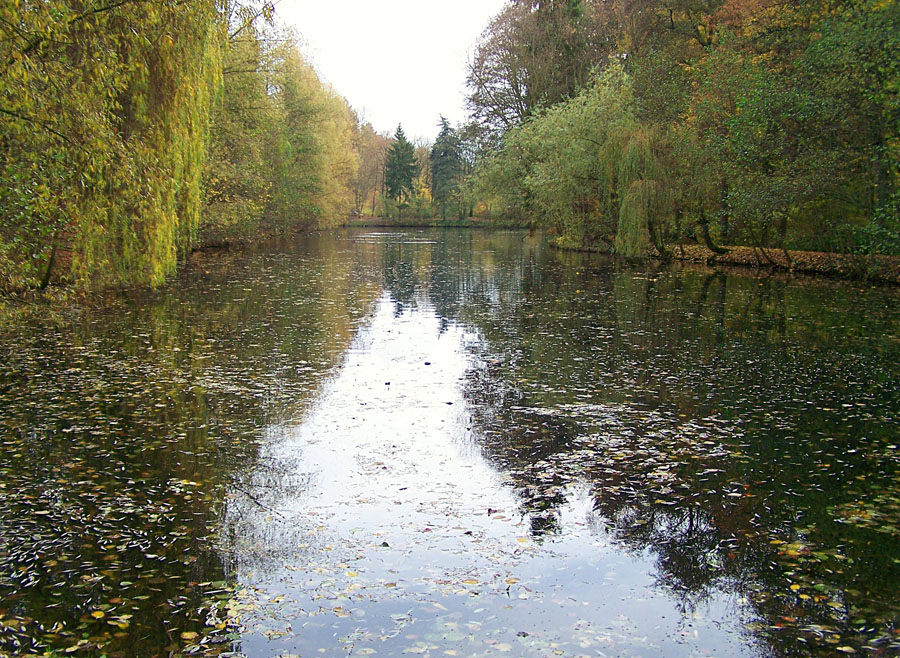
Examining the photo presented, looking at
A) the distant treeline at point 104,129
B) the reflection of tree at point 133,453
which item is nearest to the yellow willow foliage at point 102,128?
the distant treeline at point 104,129

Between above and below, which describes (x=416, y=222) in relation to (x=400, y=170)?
below

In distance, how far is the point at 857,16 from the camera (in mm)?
20234

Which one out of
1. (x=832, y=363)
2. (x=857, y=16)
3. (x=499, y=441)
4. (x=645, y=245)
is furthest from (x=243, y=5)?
(x=645, y=245)

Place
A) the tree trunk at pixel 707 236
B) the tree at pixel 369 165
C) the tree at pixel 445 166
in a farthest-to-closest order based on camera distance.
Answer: the tree at pixel 369 165, the tree at pixel 445 166, the tree trunk at pixel 707 236

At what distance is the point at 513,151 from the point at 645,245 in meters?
15.0

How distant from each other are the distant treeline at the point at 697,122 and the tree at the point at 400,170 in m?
34.5

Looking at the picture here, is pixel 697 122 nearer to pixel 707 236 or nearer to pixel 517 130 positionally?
pixel 707 236

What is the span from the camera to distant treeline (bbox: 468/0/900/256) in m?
19.8

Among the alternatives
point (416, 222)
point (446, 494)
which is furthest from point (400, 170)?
point (446, 494)

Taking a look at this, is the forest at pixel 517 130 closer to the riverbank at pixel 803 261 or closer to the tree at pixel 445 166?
the riverbank at pixel 803 261

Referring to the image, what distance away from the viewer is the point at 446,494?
638 cm

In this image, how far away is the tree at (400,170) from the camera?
83.4m

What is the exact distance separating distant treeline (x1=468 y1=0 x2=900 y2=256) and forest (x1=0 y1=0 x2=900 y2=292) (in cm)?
10

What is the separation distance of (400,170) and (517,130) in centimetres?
4273
